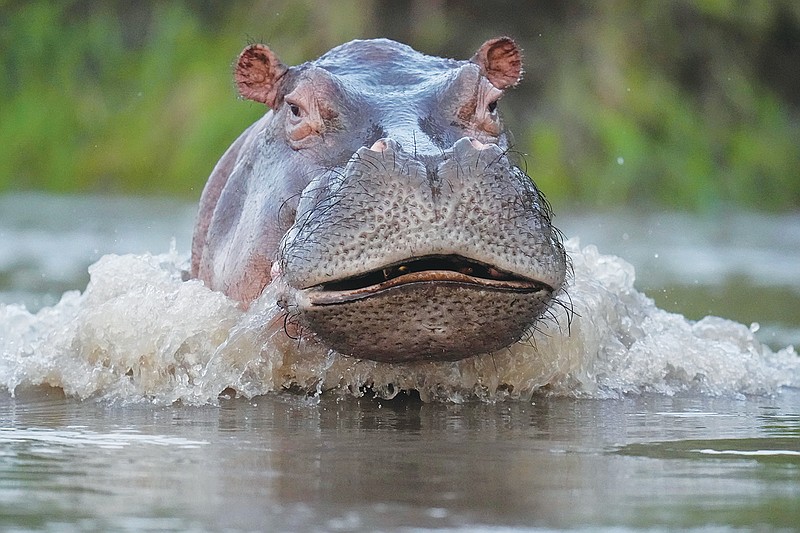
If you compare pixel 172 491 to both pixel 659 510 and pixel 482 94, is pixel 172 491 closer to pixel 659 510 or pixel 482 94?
pixel 659 510

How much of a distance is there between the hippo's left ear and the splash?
0.80 meters

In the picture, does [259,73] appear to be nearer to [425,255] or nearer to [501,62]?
[501,62]

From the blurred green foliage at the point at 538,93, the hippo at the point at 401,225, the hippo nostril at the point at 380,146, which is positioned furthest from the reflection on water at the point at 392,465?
the blurred green foliage at the point at 538,93

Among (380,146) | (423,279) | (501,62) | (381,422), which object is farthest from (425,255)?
(501,62)

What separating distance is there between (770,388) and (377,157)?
6.24 feet

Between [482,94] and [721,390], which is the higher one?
[482,94]

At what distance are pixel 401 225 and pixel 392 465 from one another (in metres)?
0.83

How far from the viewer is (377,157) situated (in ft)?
15.2

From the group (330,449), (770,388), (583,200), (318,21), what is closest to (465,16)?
(318,21)

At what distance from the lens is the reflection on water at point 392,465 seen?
10.5 ft

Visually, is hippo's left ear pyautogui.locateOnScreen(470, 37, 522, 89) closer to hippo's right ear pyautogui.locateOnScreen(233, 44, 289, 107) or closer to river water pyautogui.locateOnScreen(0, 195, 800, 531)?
hippo's right ear pyautogui.locateOnScreen(233, 44, 289, 107)

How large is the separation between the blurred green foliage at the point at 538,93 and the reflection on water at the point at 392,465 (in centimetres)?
1376

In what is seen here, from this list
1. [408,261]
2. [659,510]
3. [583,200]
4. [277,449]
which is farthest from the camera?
[583,200]

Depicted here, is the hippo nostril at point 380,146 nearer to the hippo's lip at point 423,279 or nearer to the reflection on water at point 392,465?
the hippo's lip at point 423,279
